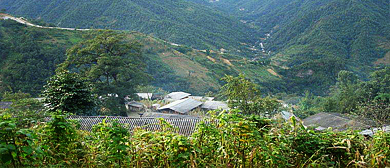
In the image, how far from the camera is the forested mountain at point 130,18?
187 ft

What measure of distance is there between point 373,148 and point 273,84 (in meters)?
39.3

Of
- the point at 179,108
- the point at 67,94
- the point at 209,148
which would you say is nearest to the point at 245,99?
the point at 179,108

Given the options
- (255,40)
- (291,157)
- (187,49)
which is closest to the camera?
(291,157)

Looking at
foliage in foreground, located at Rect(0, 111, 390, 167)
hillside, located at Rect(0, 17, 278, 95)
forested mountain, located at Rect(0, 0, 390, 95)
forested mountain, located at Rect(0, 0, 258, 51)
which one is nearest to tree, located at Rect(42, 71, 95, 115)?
foliage in foreground, located at Rect(0, 111, 390, 167)

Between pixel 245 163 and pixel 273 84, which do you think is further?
pixel 273 84

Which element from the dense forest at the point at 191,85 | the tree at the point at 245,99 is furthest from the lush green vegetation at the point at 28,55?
the tree at the point at 245,99

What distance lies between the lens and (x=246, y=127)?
2.18m

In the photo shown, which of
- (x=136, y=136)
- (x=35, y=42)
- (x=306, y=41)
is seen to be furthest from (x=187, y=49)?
(x=136, y=136)

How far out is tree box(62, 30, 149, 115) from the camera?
628 inches

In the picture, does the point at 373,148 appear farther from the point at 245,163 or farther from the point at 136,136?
the point at 136,136

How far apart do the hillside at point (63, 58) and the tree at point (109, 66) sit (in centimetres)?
804

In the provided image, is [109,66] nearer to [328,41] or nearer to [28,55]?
[28,55]

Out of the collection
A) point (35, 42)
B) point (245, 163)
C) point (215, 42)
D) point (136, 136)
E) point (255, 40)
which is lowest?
point (245, 163)

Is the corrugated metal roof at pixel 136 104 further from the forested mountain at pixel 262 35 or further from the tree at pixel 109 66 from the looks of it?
the forested mountain at pixel 262 35
